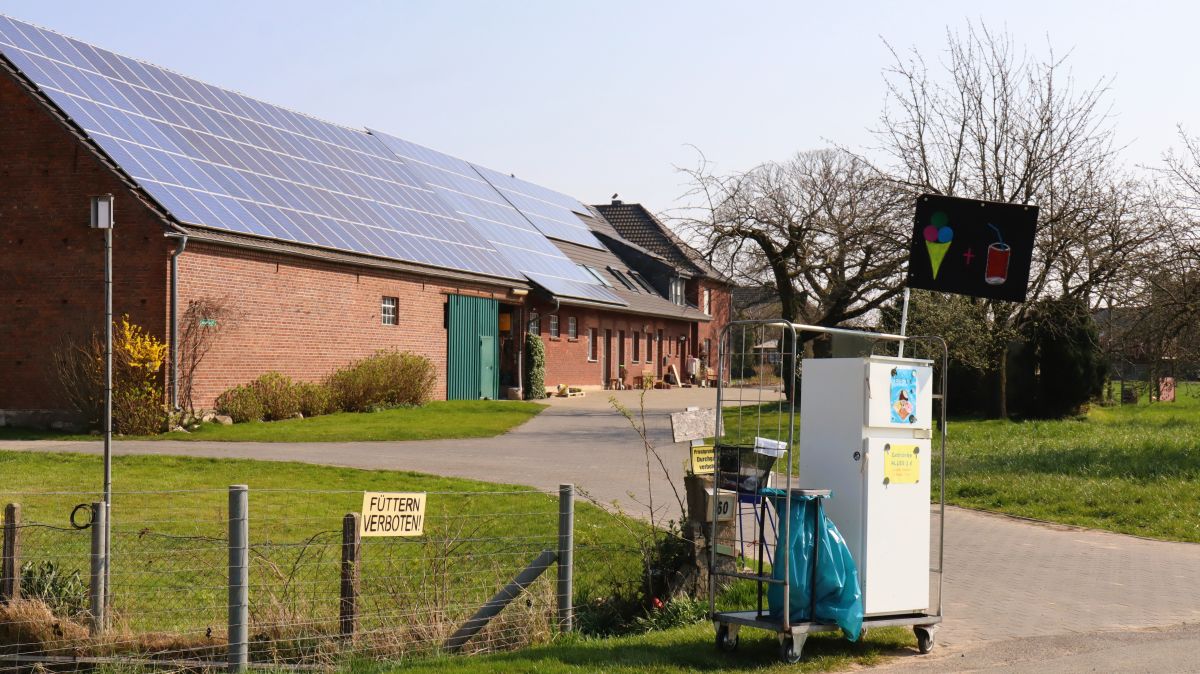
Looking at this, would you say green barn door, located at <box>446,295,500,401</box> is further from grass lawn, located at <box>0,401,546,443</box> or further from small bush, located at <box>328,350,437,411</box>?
grass lawn, located at <box>0,401,546,443</box>

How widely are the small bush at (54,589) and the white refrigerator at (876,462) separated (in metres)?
5.73

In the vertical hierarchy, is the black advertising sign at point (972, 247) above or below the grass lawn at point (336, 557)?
above

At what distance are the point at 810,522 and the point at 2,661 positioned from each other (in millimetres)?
→ 6038

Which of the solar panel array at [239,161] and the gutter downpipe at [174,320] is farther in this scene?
the solar panel array at [239,161]

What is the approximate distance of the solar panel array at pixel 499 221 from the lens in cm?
3962

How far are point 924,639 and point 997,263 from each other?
2.65m

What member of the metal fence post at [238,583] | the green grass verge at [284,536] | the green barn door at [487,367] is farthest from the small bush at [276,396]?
the metal fence post at [238,583]

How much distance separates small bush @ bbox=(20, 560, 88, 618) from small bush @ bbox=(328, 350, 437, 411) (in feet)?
60.3

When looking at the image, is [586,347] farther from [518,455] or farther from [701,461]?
[701,461]

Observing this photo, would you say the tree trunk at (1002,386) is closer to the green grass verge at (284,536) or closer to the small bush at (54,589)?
the green grass verge at (284,536)

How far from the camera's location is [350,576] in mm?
8438

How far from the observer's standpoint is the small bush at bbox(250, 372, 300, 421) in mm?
25875

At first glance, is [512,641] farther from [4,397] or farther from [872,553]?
[4,397]

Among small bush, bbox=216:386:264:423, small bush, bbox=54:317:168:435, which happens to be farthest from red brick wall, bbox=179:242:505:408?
small bush, bbox=54:317:168:435
